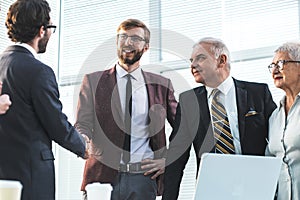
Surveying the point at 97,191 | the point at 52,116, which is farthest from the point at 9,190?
the point at 52,116

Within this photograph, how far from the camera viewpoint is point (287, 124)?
278 cm

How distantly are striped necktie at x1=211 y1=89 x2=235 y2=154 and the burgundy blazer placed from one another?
0.30 m

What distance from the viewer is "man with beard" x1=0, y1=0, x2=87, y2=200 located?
2297mm

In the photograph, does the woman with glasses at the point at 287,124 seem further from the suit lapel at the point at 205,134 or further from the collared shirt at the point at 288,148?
the suit lapel at the point at 205,134

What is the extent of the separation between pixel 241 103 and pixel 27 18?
3.71 feet

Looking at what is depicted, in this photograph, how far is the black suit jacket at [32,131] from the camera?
2.30 metres

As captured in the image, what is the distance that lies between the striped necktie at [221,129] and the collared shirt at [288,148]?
0.20 metres

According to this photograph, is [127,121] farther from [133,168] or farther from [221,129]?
[221,129]

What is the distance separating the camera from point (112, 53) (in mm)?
4434

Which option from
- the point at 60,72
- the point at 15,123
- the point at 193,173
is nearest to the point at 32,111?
the point at 15,123

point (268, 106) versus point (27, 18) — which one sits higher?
point (27, 18)

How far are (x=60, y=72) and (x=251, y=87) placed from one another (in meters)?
2.17

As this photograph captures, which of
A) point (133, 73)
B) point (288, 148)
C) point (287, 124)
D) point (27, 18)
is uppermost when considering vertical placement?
point (27, 18)

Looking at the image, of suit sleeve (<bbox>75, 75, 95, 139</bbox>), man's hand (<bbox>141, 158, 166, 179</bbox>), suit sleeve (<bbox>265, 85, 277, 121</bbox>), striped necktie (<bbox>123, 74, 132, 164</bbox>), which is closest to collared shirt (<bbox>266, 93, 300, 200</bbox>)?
suit sleeve (<bbox>265, 85, 277, 121</bbox>)
